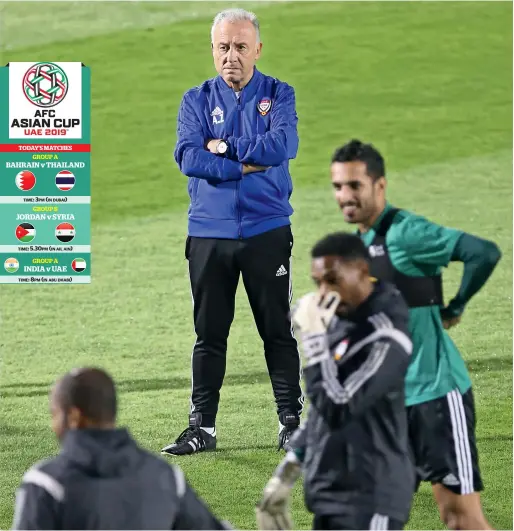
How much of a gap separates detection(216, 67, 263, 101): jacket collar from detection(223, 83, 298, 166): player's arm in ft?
0.42

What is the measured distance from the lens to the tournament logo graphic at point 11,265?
39.1 feet

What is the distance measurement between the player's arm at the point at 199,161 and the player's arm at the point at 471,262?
2.24 meters

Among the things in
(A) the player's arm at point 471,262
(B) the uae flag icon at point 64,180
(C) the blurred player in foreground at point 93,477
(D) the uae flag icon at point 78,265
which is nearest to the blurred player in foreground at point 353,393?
(C) the blurred player in foreground at point 93,477

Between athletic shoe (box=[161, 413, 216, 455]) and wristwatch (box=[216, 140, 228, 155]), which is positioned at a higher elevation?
wristwatch (box=[216, 140, 228, 155])

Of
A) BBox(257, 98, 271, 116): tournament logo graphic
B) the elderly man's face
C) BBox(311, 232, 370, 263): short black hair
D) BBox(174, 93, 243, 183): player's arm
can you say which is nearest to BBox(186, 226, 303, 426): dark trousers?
BBox(174, 93, 243, 183): player's arm

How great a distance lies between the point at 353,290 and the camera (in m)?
4.38

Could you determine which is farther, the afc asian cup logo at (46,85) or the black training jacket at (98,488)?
the afc asian cup logo at (46,85)

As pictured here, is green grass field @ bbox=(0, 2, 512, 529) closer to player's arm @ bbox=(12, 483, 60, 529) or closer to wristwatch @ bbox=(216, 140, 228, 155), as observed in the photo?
wristwatch @ bbox=(216, 140, 228, 155)

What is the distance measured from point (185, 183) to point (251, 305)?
358 inches

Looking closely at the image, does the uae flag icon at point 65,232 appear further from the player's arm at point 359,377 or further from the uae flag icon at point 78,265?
the player's arm at point 359,377

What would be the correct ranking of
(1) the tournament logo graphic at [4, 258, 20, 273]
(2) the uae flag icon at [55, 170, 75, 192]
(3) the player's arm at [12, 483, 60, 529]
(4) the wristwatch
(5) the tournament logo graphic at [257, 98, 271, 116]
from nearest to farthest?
1. (3) the player's arm at [12, 483, 60, 529]
2. (4) the wristwatch
3. (5) the tournament logo graphic at [257, 98, 271, 116]
4. (2) the uae flag icon at [55, 170, 75, 192]
5. (1) the tournament logo graphic at [4, 258, 20, 273]

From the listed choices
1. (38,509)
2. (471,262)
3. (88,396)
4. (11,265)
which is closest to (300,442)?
(88,396)

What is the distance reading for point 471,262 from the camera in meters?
5.39

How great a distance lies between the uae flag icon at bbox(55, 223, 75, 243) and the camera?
10.6m
